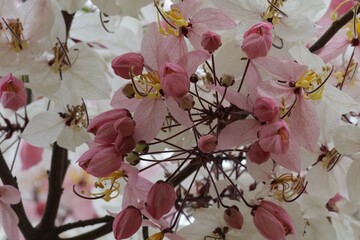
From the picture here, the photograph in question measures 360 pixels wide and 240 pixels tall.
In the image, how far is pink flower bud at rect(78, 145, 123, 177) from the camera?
1.14 feet

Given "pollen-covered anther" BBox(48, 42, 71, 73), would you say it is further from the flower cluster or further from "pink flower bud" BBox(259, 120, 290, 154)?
"pink flower bud" BBox(259, 120, 290, 154)

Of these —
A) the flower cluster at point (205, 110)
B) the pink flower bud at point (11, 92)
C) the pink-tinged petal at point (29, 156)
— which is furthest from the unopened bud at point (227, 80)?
the pink-tinged petal at point (29, 156)

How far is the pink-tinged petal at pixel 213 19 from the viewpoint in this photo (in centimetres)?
38

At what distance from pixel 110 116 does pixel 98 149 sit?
0.02 m

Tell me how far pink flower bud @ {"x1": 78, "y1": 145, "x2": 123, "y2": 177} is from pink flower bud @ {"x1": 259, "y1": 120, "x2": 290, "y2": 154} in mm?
72

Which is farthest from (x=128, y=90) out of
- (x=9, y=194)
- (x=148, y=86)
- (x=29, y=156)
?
(x=29, y=156)

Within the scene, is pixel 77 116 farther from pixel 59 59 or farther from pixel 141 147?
pixel 141 147

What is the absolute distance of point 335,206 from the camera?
52 centimetres

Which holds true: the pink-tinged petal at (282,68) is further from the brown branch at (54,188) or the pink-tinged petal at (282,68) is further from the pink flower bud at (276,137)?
the brown branch at (54,188)

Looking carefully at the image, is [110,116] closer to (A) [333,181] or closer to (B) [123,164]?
(B) [123,164]

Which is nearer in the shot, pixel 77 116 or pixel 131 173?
pixel 131 173

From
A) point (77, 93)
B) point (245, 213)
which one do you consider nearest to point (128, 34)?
point (77, 93)

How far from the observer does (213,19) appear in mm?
385

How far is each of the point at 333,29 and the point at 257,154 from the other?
0.36 feet
